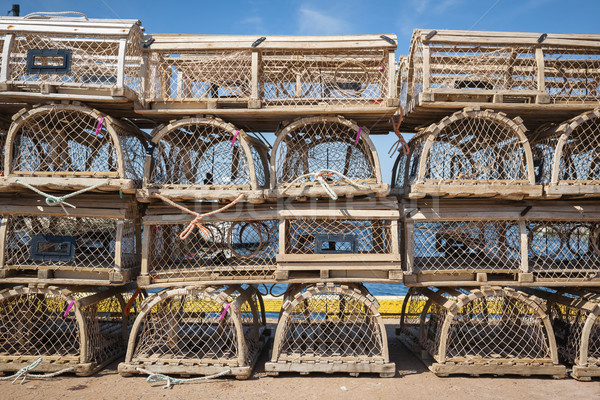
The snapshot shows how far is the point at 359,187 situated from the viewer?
4043 millimetres

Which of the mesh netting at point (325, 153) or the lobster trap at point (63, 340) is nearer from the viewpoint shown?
the lobster trap at point (63, 340)

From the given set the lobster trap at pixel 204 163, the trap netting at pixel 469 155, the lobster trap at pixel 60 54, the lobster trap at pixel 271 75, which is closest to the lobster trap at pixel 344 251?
the trap netting at pixel 469 155

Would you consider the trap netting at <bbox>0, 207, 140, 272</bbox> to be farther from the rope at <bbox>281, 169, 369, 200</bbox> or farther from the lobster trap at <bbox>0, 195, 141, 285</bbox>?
the rope at <bbox>281, 169, 369, 200</bbox>

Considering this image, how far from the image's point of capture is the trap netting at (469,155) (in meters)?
4.06

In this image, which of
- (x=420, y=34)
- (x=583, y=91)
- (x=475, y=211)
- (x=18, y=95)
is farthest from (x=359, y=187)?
(x=18, y=95)

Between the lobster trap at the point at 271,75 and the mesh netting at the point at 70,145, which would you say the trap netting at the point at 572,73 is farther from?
the mesh netting at the point at 70,145

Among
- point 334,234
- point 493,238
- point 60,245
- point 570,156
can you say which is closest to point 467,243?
point 493,238

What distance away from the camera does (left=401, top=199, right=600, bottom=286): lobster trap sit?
416cm

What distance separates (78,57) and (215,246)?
269cm

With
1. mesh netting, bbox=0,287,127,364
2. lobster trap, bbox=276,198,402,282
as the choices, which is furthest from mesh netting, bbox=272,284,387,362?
mesh netting, bbox=0,287,127,364

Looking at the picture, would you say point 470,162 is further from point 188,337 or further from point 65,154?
point 65,154

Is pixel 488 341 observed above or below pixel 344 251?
below

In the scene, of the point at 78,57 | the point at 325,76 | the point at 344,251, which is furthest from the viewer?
the point at 325,76

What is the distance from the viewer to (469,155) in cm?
474
